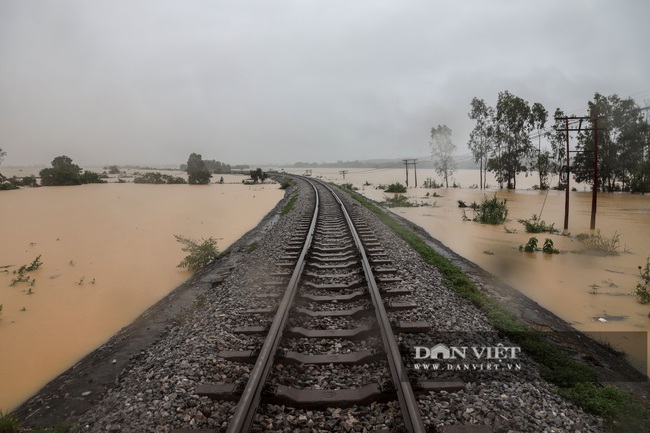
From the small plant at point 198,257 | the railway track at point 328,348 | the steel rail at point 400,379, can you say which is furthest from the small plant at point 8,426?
the small plant at point 198,257

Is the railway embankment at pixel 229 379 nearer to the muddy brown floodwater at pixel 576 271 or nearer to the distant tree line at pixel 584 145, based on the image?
the muddy brown floodwater at pixel 576 271

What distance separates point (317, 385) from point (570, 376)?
2.66m

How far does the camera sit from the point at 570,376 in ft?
11.8

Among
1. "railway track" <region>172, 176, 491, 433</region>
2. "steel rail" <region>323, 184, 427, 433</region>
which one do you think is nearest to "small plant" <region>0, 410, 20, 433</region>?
"railway track" <region>172, 176, 491, 433</region>

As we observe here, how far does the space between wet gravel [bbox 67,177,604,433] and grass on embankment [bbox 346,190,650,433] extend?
0.16 m

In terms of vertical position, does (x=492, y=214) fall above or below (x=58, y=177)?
below

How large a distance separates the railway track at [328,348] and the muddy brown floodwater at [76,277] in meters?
2.70

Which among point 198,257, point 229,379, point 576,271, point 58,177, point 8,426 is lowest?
point 576,271

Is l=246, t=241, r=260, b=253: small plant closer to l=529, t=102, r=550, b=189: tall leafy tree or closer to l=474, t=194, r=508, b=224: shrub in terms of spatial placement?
l=474, t=194, r=508, b=224: shrub

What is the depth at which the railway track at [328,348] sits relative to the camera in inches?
116

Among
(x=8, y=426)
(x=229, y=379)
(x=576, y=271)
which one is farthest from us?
(x=576, y=271)

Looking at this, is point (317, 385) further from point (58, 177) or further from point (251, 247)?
point (58, 177)

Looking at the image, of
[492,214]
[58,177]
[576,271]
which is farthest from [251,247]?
[58,177]

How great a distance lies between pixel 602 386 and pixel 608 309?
3.62m
